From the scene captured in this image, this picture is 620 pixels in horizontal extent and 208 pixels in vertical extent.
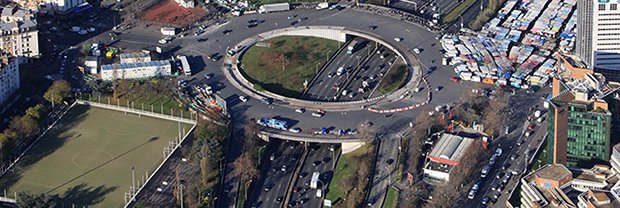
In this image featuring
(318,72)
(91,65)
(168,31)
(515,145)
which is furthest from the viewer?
(168,31)

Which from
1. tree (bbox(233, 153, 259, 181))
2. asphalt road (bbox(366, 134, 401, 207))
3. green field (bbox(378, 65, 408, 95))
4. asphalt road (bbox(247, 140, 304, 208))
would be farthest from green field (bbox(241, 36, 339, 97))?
tree (bbox(233, 153, 259, 181))

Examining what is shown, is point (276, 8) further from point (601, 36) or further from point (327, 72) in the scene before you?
point (601, 36)

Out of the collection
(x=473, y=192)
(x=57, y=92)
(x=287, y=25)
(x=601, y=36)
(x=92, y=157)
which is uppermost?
(x=601, y=36)

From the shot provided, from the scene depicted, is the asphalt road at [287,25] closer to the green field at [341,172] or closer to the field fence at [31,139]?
the green field at [341,172]

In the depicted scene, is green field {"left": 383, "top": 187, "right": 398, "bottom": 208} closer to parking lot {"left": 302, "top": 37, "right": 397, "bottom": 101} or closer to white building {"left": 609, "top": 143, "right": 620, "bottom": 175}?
white building {"left": 609, "top": 143, "right": 620, "bottom": 175}

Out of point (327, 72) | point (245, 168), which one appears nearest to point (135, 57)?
point (327, 72)

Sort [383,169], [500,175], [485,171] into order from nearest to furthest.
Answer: [485,171] < [500,175] < [383,169]

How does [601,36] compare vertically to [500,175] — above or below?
above
